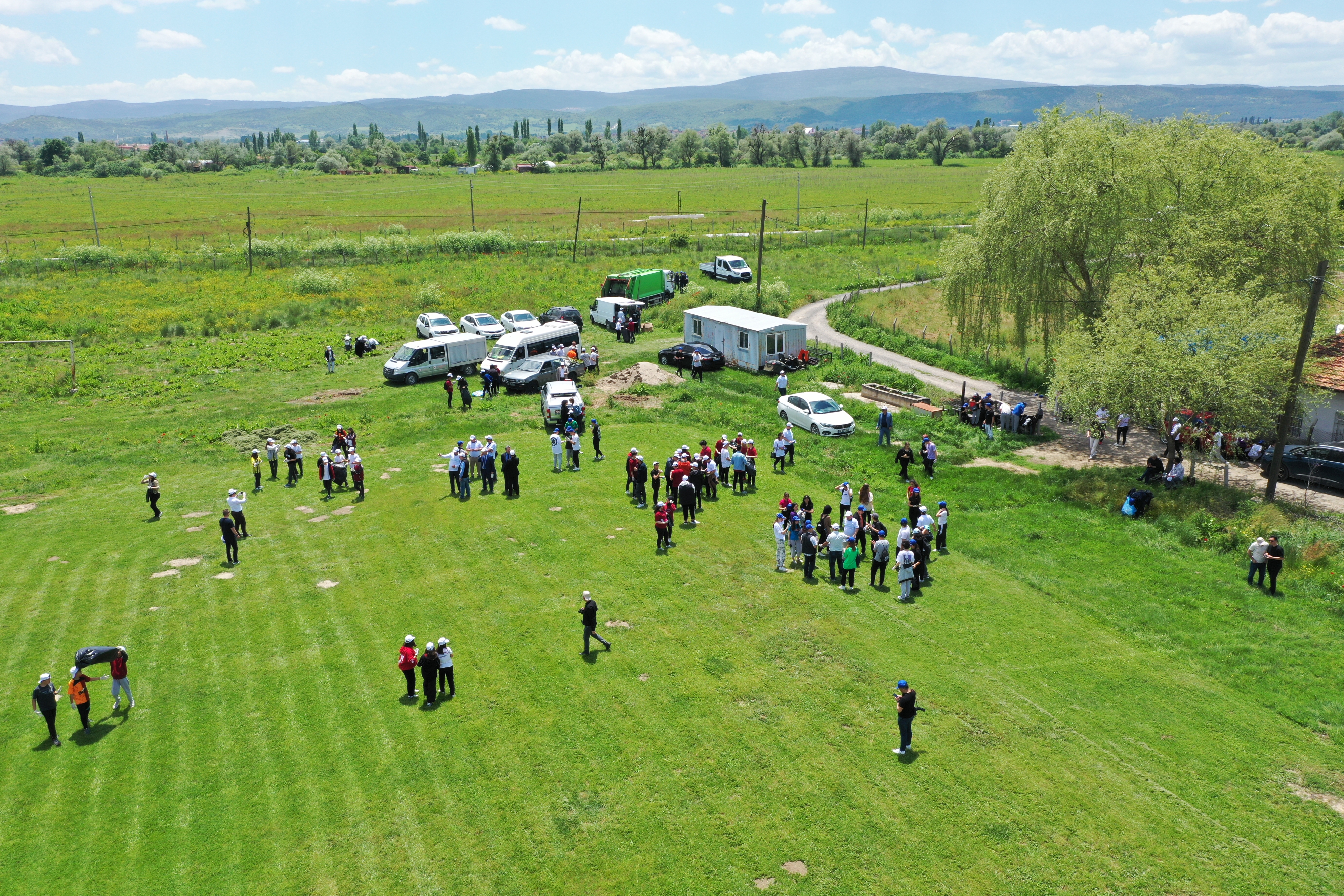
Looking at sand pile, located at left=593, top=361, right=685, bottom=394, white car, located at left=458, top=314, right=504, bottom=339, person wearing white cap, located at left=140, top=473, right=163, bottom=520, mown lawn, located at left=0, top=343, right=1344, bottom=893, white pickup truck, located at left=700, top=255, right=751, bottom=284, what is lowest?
mown lawn, located at left=0, top=343, right=1344, bottom=893

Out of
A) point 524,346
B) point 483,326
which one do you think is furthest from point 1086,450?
point 483,326

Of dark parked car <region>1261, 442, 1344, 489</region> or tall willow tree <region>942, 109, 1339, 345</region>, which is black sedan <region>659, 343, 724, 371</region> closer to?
tall willow tree <region>942, 109, 1339, 345</region>

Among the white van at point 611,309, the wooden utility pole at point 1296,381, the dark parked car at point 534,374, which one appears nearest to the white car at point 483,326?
the white van at point 611,309

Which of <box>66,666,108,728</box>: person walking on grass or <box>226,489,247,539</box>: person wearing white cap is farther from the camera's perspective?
<box>226,489,247,539</box>: person wearing white cap

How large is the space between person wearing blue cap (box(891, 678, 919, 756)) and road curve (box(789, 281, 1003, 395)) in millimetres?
26887

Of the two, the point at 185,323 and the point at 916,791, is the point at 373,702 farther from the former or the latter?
the point at 185,323

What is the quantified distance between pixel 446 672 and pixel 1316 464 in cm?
2894

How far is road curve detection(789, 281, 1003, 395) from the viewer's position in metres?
40.9

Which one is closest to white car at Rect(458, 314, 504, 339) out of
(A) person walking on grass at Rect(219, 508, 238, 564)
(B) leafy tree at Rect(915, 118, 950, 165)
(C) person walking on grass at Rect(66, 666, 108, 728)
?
(A) person walking on grass at Rect(219, 508, 238, 564)

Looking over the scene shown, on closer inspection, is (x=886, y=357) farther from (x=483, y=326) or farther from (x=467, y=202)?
(x=467, y=202)

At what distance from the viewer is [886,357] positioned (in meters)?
46.5

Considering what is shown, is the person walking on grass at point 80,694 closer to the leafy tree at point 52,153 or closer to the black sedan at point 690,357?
the black sedan at point 690,357

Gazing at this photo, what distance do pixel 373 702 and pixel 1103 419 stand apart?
88.1ft

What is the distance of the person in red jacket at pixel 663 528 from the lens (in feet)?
73.4
